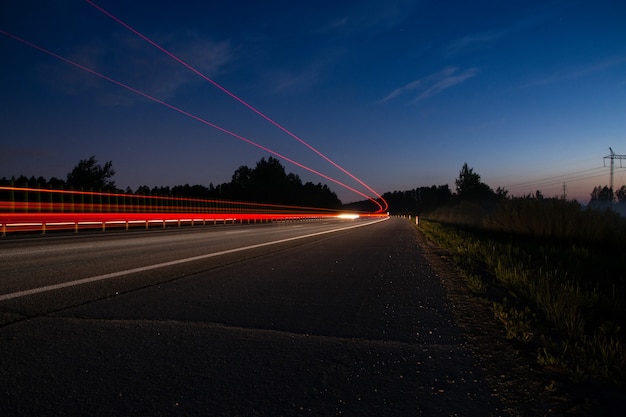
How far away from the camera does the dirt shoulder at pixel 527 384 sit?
8.78 ft

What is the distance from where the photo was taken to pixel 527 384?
3070 mm

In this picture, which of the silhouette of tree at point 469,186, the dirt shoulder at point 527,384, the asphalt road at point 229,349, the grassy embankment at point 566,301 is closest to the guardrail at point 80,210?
the asphalt road at point 229,349

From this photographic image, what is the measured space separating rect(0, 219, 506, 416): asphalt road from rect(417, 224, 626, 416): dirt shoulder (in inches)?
5.3

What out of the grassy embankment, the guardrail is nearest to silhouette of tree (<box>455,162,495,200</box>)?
the guardrail

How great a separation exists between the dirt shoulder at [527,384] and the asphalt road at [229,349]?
135mm

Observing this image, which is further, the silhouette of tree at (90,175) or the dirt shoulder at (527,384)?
the silhouette of tree at (90,175)

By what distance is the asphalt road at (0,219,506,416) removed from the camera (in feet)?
8.84

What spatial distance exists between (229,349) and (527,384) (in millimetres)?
2383

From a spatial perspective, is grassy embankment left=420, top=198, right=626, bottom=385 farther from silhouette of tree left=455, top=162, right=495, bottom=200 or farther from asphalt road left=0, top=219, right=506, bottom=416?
silhouette of tree left=455, top=162, right=495, bottom=200

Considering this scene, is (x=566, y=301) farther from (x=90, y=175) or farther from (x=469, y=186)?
(x=469, y=186)

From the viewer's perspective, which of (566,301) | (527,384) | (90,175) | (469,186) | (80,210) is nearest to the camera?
(527,384)

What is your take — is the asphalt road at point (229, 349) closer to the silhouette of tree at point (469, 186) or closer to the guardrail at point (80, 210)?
the guardrail at point (80, 210)

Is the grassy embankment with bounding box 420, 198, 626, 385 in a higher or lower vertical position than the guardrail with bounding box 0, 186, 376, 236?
lower

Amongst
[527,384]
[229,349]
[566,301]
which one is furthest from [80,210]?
[527,384]
